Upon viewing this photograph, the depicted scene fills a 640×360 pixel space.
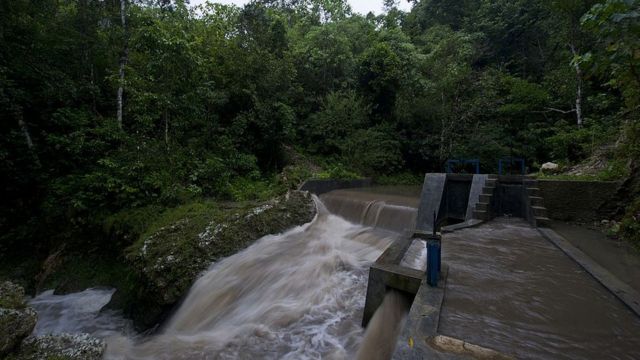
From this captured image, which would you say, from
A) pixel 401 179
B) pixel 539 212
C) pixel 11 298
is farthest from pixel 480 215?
pixel 401 179

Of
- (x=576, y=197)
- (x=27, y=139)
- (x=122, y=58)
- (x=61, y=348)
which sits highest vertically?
(x=122, y=58)

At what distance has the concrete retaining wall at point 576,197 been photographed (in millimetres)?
6891

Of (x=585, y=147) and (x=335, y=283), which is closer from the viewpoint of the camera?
(x=335, y=283)

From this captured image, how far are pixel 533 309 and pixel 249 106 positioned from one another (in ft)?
43.2

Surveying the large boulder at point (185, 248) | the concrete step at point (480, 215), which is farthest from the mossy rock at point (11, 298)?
the concrete step at point (480, 215)

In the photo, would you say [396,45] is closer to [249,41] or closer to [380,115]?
[380,115]

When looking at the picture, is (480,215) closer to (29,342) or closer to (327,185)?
(327,185)

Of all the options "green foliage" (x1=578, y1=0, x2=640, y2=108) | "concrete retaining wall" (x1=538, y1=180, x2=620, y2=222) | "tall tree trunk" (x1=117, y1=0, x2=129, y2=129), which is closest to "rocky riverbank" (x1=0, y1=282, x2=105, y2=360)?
"tall tree trunk" (x1=117, y1=0, x2=129, y2=129)

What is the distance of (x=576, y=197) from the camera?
23.6 feet

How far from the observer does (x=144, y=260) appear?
6094 mm

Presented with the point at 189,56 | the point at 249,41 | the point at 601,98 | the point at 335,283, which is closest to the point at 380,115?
the point at 249,41

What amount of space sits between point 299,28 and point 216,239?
79.0ft

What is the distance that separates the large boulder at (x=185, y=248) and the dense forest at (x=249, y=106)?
152 centimetres

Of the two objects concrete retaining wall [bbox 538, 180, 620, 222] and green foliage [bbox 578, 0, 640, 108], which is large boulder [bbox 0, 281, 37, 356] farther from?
concrete retaining wall [bbox 538, 180, 620, 222]
